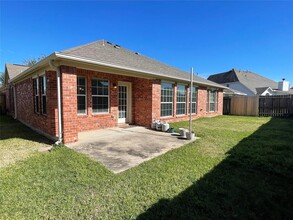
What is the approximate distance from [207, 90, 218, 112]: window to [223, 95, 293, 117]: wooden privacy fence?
3.22m

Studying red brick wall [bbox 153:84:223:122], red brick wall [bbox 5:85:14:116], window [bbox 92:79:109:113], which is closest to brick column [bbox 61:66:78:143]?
window [bbox 92:79:109:113]

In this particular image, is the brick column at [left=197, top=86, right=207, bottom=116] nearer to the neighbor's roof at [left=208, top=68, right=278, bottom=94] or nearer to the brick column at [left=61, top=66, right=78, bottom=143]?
the brick column at [left=61, top=66, right=78, bottom=143]

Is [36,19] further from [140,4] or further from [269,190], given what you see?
[269,190]

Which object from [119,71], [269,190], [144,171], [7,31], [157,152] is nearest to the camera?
[269,190]

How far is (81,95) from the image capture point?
727 cm

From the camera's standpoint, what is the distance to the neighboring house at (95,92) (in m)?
5.38

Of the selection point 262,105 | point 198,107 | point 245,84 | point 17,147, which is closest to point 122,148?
point 17,147

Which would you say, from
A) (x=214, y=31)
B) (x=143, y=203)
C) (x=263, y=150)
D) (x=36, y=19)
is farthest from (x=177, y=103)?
(x=36, y=19)

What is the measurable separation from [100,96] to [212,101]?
1083 cm

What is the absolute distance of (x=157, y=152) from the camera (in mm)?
4840

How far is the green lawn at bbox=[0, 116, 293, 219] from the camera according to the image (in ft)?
7.51

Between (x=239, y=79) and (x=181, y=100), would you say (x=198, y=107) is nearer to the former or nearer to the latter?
(x=181, y=100)

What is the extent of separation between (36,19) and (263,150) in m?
15.1

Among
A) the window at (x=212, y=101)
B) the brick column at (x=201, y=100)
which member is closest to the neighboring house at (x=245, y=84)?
the window at (x=212, y=101)
